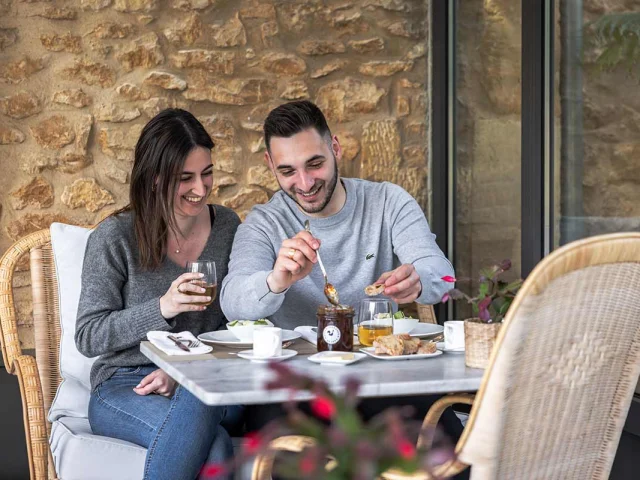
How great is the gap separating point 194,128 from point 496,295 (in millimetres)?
1094

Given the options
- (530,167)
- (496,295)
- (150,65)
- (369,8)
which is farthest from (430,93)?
(496,295)

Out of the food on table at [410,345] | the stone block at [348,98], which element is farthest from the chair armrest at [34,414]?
the stone block at [348,98]

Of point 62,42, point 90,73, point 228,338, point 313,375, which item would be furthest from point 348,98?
point 313,375

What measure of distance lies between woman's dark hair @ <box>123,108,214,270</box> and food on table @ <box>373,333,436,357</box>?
2.60 ft

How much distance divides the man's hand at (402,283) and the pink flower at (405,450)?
4.87 ft

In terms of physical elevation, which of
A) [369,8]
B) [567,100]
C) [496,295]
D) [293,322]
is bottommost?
[293,322]

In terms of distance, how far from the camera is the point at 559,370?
1.45m

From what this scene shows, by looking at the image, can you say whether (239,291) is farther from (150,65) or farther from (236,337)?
(150,65)

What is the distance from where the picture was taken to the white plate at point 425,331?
2156 mm

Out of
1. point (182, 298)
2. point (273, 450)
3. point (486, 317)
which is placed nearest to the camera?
point (273, 450)

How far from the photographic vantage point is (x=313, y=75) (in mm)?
3693

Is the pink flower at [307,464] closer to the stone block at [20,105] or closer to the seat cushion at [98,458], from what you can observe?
the seat cushion at [98,458]

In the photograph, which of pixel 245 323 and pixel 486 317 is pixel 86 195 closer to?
pixel 245 323

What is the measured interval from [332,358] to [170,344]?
41cm
